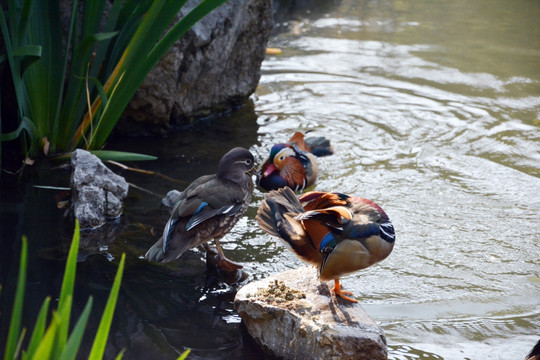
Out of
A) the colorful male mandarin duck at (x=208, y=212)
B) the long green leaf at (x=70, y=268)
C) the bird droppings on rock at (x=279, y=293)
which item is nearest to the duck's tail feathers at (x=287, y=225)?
the bird droppings on rock at (x=279, y=293)

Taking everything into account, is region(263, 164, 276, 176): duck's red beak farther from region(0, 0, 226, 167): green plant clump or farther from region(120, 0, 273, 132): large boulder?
region(120, 0, 273, 132): large boulder

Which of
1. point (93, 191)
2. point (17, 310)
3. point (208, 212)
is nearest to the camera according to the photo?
point (17, 310)

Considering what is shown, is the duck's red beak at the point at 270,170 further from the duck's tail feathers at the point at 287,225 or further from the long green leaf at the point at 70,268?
the long green leaf at the point at 70,268

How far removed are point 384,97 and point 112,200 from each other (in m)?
3.97

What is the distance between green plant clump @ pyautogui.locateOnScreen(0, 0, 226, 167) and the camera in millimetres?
4453

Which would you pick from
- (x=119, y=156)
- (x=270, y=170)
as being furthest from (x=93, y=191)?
(x=270, y=170)

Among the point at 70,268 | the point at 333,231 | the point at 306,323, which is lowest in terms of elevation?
the point at 306,323

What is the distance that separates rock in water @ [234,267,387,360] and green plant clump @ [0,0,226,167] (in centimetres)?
213

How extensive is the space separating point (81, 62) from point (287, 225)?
2382 mm

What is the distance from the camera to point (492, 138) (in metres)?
6.22

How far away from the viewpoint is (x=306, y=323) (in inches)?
121

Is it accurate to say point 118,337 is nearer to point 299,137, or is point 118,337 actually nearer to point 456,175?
point 299,137

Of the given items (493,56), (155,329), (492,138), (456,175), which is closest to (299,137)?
(456,175)

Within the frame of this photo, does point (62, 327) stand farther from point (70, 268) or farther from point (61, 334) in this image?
point (70, 268)
